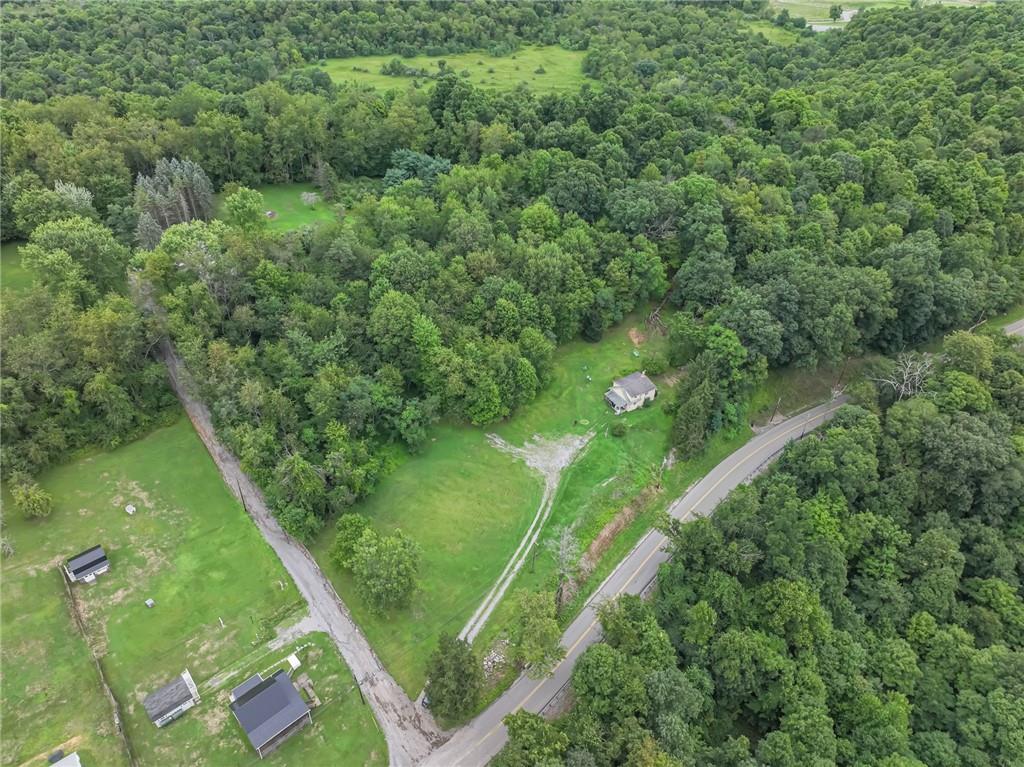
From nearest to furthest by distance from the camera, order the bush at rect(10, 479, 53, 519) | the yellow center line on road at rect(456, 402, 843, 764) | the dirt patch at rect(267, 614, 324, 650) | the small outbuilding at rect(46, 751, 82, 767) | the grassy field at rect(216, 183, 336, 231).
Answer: the small outbuilding at rect(46, 751, 82, 767)
the yellow center line on road at rect(456, 402, 843, 764)
the dirt patch at rect(267, 614, 324, 650)
the bush at rect(10, 479, 53, 519)
the grassy field at rect(216, 183, 336, 231)

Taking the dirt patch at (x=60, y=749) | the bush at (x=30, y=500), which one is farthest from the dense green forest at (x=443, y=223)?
the dirt patch at (x=60, y=749)

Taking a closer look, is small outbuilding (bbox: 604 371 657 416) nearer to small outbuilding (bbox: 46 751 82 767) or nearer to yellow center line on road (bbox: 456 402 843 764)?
yellow center line on road (bbox: 456 402 843 764)

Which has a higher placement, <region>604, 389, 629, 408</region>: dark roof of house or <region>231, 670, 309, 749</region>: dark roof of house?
<region>604, 389, 629, 408</region>: dark roof of house

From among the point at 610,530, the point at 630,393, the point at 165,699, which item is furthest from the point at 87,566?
the point at 630,393

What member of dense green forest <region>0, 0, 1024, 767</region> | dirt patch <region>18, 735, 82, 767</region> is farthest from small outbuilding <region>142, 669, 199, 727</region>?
dense green forest <region>0, 0, 1024, 767</region>

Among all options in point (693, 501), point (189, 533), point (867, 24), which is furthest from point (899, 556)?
point (867, 24)

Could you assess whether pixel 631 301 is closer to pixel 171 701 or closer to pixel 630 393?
pixel 630 393

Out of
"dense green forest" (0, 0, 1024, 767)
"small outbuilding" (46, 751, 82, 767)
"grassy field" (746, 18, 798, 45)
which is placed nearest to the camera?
"small outbuilding" (46, 751, 82, 767)
